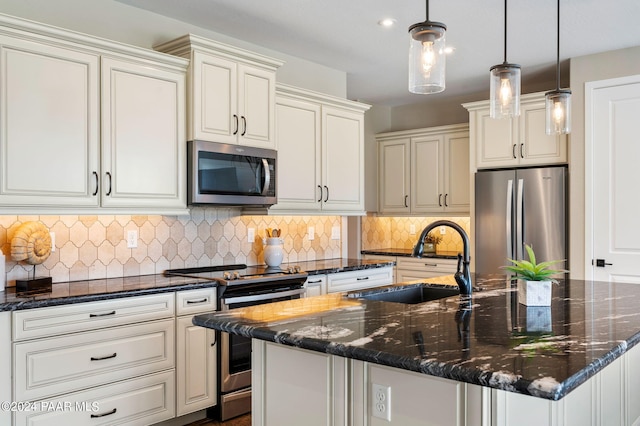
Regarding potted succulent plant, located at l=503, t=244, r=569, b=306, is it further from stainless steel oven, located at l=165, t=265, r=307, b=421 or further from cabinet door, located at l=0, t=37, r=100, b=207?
cabinet door, located at l=0, t=37, r=100, b=207

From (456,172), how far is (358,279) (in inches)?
77.1

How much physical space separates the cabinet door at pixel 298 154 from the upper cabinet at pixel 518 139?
1725mm

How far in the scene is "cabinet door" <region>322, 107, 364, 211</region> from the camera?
4.60 meters

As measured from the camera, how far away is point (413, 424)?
1579 mm

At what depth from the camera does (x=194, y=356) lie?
327 centimetres

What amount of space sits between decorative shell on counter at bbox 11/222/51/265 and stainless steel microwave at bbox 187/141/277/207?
0.90 m

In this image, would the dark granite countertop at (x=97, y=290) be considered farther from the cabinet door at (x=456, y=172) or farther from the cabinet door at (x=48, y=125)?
the cabinet door at (x=456, y=172)

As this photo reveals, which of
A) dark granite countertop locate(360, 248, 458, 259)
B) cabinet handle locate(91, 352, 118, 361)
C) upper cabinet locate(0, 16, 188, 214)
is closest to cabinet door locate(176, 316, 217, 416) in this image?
cabinet handle locate(91, 352, 118, 361)

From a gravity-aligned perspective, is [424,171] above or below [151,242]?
above

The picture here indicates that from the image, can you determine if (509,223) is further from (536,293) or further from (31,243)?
(31,243)

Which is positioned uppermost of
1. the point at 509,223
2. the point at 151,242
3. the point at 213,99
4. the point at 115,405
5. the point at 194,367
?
the point at 213,99

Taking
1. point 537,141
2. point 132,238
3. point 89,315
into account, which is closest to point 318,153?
point 132,238

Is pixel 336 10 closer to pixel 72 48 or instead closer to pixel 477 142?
pixel 72 48

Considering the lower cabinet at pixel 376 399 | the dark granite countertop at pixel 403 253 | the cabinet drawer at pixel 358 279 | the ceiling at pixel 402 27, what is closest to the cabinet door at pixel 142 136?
the ceiling at pixel 402 27
